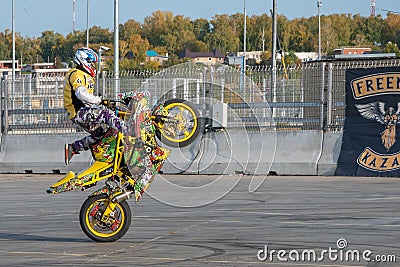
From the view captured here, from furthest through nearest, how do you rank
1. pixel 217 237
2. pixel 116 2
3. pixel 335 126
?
pixel 116 2
pixel 335 126
pixel 217 237

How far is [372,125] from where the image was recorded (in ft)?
60.6

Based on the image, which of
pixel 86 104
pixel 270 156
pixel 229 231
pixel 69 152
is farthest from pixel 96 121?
pixel 270 156

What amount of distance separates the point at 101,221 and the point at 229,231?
5.38ft

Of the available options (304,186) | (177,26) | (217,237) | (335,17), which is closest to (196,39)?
(177,26)

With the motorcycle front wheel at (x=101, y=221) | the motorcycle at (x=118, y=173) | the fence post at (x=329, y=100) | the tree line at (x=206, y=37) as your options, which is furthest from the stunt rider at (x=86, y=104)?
the tree line at (x=206, y=37)

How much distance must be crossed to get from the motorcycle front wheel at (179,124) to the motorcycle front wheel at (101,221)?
3.83ft

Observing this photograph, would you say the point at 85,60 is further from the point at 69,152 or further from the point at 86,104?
the point at 69,152

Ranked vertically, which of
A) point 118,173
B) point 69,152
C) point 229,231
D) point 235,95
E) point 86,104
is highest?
point 235,95

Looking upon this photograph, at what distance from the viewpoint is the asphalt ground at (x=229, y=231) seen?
346 inches

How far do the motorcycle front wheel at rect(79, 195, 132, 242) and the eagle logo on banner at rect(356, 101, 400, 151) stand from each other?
947 cm

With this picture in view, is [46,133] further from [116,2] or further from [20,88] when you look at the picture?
[116,2]

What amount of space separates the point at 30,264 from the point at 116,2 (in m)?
21.1

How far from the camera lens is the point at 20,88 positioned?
22.2 m

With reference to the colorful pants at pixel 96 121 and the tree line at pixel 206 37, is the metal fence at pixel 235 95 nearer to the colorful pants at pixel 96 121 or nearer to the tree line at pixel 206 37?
the colorful pants at pixel 96 121
